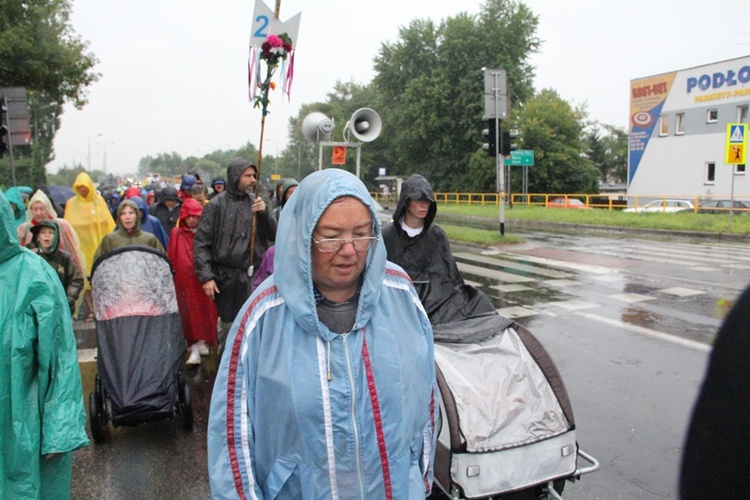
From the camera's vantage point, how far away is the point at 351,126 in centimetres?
936

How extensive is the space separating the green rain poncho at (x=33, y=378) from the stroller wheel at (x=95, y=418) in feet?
4.77

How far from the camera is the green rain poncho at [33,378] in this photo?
8.34 ft

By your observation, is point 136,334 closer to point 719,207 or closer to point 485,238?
point 485,238

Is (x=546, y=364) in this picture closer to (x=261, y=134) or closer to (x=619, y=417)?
(x=619, y=417)

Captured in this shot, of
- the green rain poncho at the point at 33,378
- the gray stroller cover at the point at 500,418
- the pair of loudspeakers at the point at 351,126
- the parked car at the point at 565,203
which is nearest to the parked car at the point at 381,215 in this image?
the gray stroller cover at the point at 500,418

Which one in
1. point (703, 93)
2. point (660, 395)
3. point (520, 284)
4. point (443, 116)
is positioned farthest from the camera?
point (443, 116)

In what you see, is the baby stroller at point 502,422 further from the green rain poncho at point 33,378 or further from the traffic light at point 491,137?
the traffic light at point 491,137

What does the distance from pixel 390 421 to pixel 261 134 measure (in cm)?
271

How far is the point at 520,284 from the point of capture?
10703 millimetres

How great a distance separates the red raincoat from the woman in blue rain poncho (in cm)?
434

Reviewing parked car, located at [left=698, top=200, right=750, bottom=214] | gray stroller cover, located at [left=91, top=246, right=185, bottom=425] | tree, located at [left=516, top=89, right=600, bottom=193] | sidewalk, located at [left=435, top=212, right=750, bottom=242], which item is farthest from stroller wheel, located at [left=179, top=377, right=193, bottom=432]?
tree, located at [left=516, top=89, right=600, bottom=193]

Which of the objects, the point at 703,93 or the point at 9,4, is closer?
the point at 9,4

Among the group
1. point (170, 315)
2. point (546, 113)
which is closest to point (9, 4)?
point (170, 315)

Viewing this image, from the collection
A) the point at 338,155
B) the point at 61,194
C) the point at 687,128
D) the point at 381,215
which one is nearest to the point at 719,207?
the point at 381,215
